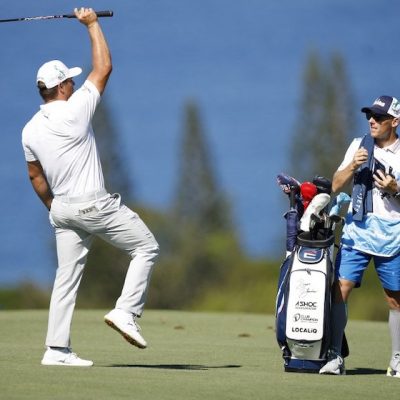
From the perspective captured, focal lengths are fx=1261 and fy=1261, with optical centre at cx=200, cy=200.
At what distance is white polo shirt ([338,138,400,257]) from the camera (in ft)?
30.0

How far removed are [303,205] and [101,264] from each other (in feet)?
185

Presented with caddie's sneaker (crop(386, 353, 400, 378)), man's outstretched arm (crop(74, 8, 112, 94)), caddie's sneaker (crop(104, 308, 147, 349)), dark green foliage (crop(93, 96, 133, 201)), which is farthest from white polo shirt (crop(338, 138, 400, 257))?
dark green foliage (crop(93, 96, 133, 201))

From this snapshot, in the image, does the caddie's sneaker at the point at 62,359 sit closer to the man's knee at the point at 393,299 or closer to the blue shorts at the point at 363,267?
the blue shorts at the point at 363,267

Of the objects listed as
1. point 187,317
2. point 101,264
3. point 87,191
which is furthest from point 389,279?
point 101,264

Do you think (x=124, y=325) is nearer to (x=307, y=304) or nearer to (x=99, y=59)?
(x=307, y=304)

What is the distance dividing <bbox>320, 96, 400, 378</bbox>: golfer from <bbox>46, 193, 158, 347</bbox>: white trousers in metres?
1.43

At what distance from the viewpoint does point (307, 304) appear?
9.20m

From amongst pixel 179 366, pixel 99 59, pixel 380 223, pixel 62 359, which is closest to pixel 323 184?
pixel 380 223

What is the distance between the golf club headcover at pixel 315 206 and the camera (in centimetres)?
920

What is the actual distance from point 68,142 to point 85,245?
0.80 m

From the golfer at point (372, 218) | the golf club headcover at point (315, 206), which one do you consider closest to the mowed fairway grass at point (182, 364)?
the golfer at point (372, 218)

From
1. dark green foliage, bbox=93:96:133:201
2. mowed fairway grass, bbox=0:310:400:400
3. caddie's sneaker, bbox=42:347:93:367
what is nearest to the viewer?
mowed fairway grass, bbox=0:310:400:400

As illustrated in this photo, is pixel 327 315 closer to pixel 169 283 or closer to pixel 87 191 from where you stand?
pixel 87 191

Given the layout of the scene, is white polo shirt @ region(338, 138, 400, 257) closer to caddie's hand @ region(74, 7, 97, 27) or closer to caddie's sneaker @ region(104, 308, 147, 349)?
caddie's sneaker @ region(104, 308, 147, 349)
